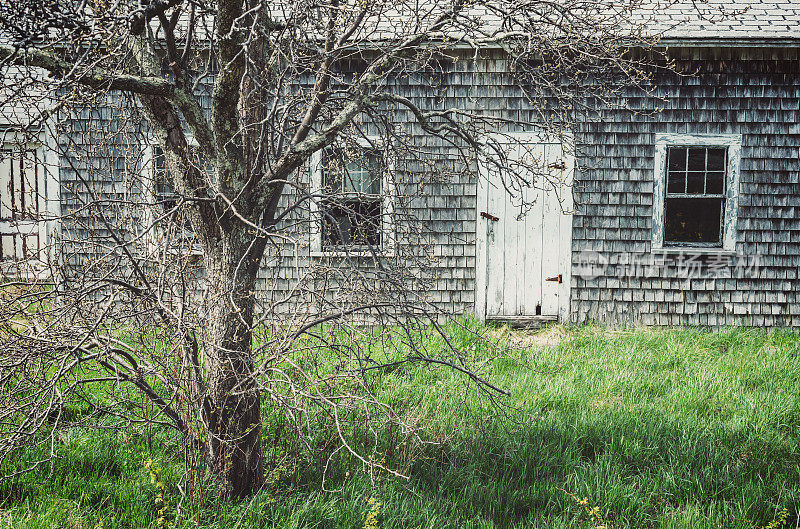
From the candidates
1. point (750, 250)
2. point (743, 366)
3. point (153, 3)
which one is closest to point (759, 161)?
Answer: point (750, 250)

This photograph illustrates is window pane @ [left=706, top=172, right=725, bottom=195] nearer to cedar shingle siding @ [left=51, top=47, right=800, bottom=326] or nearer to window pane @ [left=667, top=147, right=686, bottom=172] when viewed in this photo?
cedar shingle siding @ [left=51, top=47, right=800, bottom=326]

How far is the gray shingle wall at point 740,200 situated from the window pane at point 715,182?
24 cm

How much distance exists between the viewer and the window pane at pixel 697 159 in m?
7.54

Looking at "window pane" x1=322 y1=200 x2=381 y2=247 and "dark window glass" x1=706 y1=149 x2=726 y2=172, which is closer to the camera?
"window pane" x1=322 y1=200 x2=381 y2=247

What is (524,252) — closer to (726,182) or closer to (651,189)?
(651,189)

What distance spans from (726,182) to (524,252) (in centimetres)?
277

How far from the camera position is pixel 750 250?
24.7 feet

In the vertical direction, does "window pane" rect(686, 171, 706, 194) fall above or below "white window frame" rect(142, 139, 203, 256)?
above

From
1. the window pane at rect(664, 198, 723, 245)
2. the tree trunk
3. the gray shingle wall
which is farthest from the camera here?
the window pane at rect(664, 198, 723, 245)

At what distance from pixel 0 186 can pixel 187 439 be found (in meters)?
11.9

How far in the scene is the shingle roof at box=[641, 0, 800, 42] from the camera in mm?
6953

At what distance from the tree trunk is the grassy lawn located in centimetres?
16

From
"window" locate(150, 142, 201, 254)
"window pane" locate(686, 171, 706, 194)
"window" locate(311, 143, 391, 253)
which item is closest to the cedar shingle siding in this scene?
"window pane" locate(686, 171, 706, 194)

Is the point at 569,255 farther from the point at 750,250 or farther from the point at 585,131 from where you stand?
the point at 750,250
